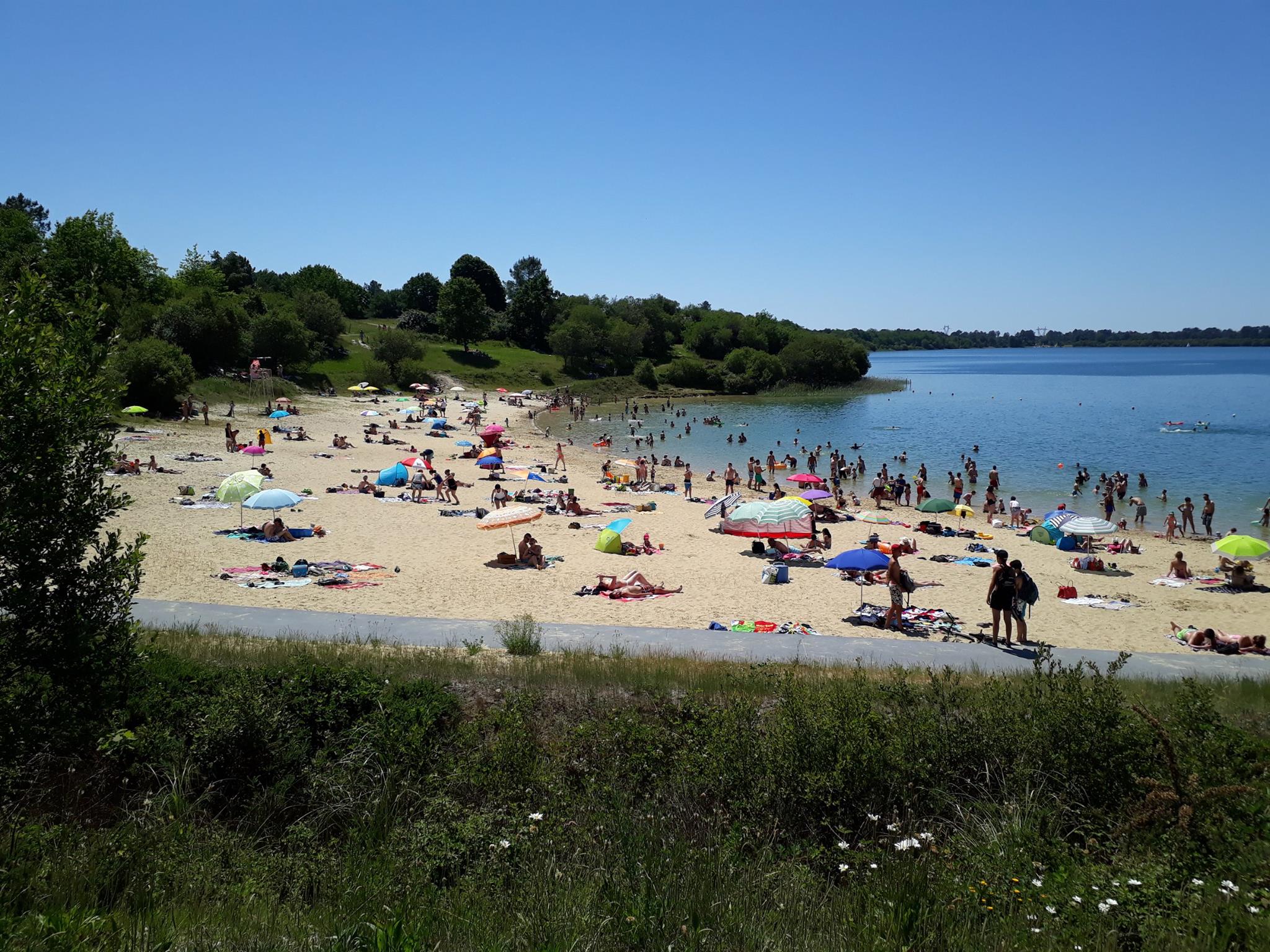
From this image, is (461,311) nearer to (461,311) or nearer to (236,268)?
(461,311)

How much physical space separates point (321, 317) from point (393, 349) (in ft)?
28.6

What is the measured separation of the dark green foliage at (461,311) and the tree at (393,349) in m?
16.3

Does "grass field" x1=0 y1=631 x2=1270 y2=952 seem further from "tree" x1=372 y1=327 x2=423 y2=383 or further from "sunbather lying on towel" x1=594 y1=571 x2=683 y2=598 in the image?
"tree" x1=372 y1=327 x2=423 y2=383

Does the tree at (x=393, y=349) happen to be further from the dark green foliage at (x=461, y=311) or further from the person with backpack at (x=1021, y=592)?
the person with backpack at (x=1021, y=592)

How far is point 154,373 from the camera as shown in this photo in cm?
3966

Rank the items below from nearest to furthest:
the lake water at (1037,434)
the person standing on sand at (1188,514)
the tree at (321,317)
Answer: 1. the person standing on sand at (1188,514)
2. the lake water at (1037,434)
3. the tree at (321,317)

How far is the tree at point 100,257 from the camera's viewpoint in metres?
51.3

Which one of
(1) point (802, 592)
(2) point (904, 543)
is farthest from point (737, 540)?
(1) point (802, 592)

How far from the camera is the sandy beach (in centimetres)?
1550

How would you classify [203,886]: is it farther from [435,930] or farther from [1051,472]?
[1051,472]

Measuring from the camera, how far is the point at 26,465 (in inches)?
231

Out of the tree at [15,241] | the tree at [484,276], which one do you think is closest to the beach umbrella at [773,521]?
the tree at [15,241]

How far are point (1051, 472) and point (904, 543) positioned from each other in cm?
2606

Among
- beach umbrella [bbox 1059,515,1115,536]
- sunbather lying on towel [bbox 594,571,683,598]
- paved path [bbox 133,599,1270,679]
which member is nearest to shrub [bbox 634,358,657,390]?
beach umbrella [bbox 1059,515,1115,536]
